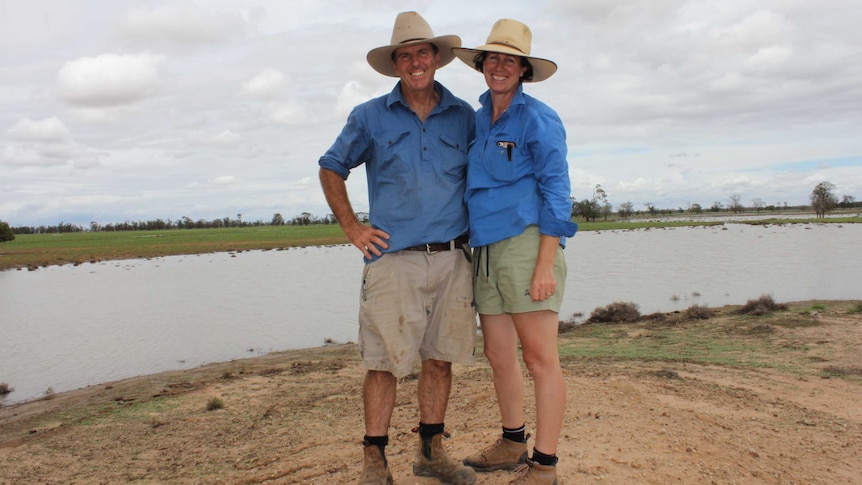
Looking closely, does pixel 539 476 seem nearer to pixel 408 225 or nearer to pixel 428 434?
pixel 428 434

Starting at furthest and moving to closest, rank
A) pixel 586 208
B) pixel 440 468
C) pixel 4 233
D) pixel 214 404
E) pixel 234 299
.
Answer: pixel 586 208
pixel 4 233
pixel 234 299
pixel 214 404
pixel 440 468

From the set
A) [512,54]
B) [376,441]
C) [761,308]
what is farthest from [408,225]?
[761,308]

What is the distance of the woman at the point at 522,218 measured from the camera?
3373mm

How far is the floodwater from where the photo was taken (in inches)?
506

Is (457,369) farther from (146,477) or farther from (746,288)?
(746,288)

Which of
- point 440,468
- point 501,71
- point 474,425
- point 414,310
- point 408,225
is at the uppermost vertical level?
point 501,71

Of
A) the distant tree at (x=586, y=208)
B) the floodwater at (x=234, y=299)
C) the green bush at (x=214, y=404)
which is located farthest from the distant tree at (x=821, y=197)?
the green bush at (x=214, y=404)

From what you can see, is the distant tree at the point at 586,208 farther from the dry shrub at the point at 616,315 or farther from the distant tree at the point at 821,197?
the dry shrub at the point at 616,315

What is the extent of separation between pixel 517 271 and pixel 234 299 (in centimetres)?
1947

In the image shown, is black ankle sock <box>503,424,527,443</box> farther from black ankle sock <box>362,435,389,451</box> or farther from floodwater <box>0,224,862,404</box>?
floodwater <box>0,224,862,404</box>

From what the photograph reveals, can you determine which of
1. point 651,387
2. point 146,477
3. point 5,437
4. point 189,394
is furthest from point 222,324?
point 651,387

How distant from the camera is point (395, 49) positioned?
3.76 m

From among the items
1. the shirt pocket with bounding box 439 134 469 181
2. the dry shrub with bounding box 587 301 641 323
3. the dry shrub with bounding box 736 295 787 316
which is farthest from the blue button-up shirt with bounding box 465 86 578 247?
the dry shrub with bounding box 736 295 787 316

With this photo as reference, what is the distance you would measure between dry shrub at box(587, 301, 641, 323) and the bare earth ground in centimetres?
379
